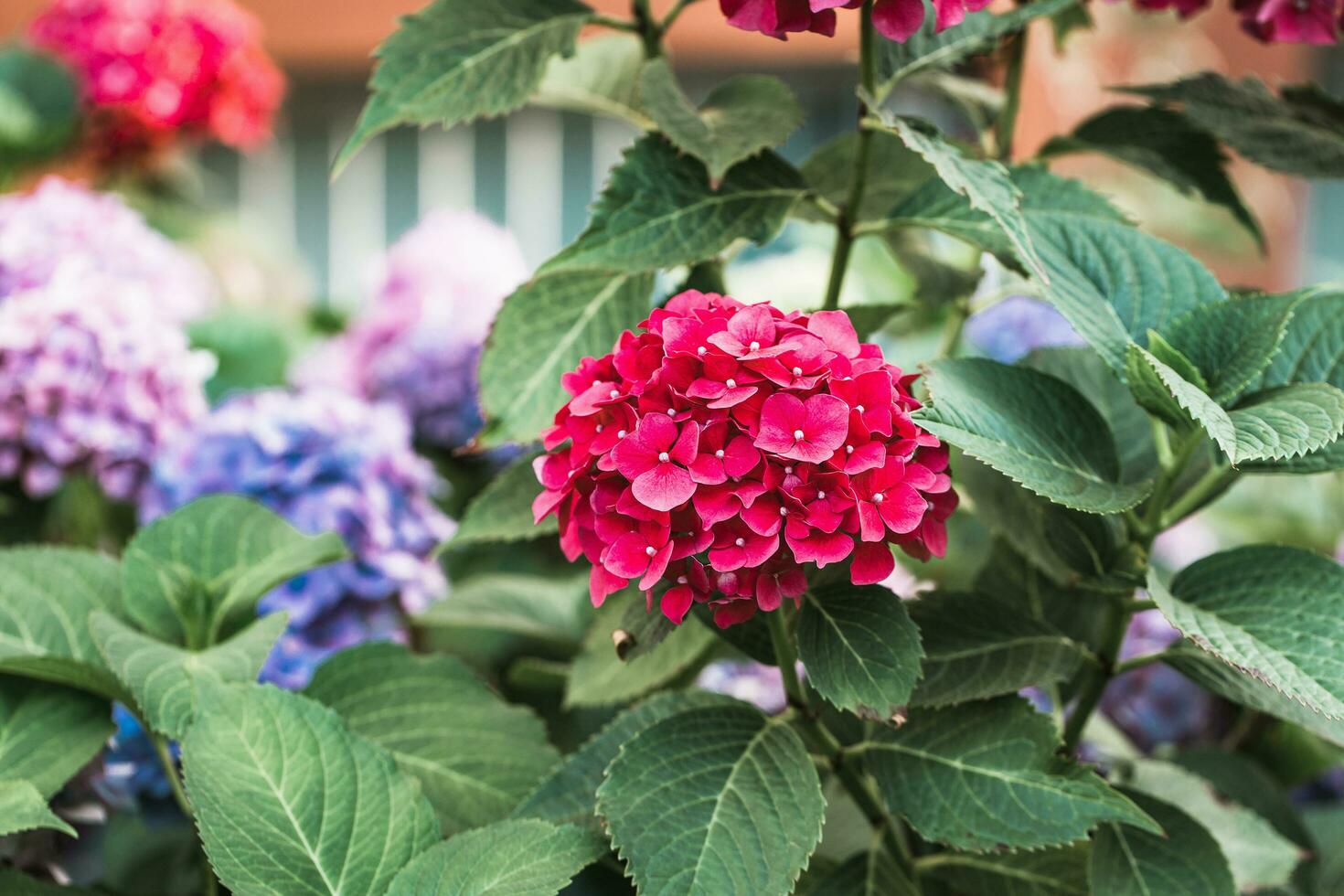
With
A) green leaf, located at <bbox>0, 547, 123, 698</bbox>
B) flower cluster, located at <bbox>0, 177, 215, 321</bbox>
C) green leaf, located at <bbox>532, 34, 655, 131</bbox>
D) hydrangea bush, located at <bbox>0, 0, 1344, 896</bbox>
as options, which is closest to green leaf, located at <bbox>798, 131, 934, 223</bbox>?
hydrangea bush, located at <bbox>0, 0, 1344, 896</bbox>

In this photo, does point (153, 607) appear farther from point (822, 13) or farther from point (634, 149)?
point (822, 13)

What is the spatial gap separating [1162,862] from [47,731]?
55cm

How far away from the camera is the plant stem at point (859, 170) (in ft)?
1.94

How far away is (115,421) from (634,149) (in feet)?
1.84

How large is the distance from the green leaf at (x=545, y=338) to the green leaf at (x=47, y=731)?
0.24 metres

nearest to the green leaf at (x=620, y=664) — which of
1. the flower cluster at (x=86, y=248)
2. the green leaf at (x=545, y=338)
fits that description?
the green leaf at (x=545, y=338)

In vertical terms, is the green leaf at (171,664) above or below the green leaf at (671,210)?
below

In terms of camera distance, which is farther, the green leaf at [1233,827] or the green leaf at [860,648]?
the green leaf at [1233,827]

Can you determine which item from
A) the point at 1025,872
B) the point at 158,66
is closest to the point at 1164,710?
the point at 1025,872

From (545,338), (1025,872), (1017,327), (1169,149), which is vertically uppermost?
(1169,149)

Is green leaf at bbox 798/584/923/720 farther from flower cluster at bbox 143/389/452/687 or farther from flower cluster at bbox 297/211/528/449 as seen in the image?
flower cluster at bbox 297/211/528/449

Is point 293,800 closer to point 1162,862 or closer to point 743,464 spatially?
point 743,464

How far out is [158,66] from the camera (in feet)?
5.68

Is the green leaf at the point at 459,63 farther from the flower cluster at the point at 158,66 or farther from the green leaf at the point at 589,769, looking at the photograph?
the flower cluster at the point at 158,66
